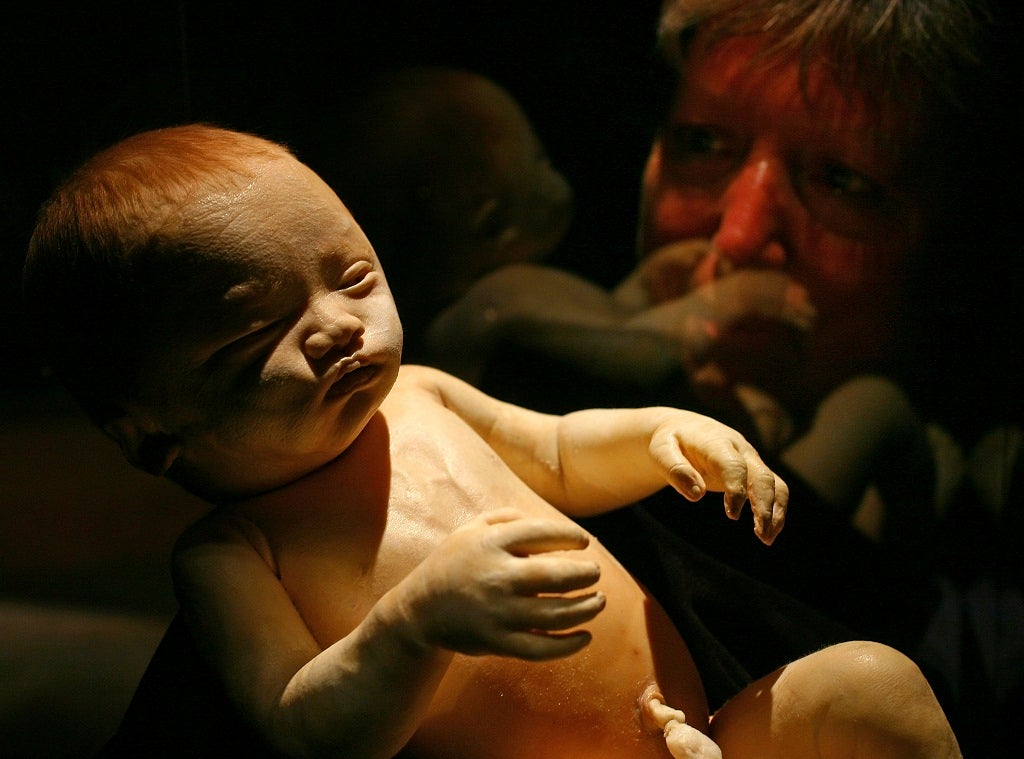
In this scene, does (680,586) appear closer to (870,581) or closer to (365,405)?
(870,581)

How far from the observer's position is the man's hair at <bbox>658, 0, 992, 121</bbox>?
1004 mm

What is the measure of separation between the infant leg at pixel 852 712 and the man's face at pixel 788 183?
0.55 metres

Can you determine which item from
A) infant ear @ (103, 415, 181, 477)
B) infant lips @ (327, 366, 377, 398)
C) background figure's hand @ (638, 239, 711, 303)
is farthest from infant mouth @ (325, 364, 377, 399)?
background figure's hand @ (638, 239, 711, 303)

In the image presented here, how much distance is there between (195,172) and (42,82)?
1.10ft

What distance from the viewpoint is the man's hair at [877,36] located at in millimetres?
1004

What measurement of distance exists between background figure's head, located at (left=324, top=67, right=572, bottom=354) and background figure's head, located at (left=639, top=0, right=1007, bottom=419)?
0.14 metres

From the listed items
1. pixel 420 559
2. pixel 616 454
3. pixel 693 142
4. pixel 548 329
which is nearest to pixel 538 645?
pixel 420 559

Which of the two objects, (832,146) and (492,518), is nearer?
(492,518)

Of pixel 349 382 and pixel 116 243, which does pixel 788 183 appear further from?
pixel 116 243

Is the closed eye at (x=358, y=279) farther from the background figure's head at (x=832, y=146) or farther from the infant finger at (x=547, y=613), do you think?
the background figure's head at (x=832, y=146)

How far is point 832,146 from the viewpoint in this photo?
103 centimetres

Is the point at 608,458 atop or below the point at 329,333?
below

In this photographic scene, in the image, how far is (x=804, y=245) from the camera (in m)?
1.06

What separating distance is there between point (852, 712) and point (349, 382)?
0.40 meters
